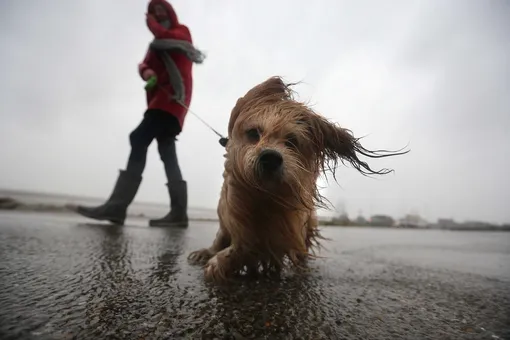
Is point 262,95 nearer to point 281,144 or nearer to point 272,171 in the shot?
point 281,144

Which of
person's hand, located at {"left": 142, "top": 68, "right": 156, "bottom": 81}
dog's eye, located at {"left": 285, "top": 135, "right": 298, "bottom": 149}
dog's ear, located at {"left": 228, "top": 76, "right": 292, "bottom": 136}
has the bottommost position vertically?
dog's eye, located at {"left": 285, "top": 135, "right": 298, "bottom": 149}

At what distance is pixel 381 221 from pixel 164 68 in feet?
36.9

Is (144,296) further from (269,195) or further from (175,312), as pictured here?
(269,195)

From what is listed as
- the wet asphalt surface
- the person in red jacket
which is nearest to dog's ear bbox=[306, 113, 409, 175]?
the wet asphalt surface

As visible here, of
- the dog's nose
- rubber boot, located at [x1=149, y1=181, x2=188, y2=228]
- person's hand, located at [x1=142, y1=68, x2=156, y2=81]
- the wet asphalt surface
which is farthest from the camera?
rubber boot, located at [x1=149, y1=181, x2=188, y2=228]

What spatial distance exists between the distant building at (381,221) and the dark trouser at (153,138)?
9.92 meters

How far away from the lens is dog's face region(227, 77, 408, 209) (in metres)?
1.75

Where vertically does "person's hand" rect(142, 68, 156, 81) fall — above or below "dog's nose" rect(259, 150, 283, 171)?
above

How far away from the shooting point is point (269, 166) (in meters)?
1.71

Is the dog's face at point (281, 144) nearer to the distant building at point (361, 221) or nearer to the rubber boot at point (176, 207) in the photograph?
the rubber boot at point (176, 207)

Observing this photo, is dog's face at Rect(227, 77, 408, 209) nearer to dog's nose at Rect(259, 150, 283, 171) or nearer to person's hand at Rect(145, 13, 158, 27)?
dog's nose at Rect(259, 150, 283, 171)

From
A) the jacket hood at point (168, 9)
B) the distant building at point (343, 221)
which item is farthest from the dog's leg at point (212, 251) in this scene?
the distant building at point (343, 221)

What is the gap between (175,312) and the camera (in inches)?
46.9

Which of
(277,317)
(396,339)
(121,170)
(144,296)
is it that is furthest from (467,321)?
(121,170)
